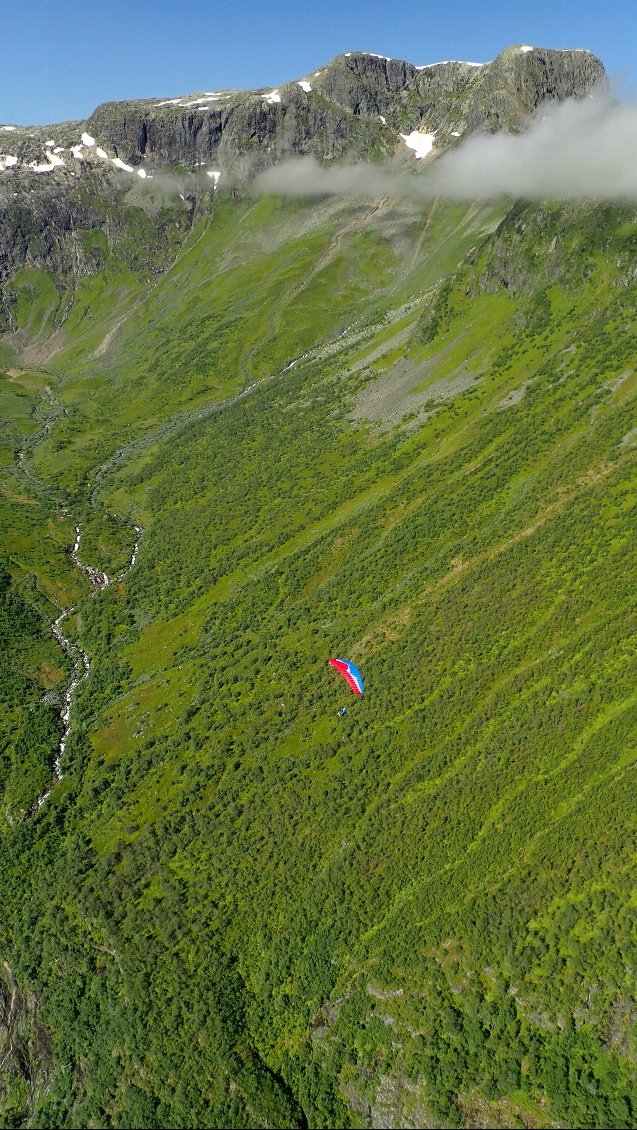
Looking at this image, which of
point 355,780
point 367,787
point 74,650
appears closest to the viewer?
point 367,787

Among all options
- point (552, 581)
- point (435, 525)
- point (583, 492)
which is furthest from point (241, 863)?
point (583, 492)

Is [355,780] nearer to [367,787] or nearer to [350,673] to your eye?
[367,787]

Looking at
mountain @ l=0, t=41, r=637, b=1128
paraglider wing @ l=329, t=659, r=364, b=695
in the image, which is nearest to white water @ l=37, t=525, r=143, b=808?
mountain @ l=0, t=41, r=637, b=1128

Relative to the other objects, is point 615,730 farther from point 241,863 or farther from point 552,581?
point 241,863

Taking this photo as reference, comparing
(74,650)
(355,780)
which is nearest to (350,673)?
(355,780)

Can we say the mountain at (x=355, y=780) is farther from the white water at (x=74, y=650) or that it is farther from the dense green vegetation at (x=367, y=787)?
the white water at (x=74, y=650)

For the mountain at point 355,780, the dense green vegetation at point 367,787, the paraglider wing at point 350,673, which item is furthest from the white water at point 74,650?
the paraglider wing at point 350,673
